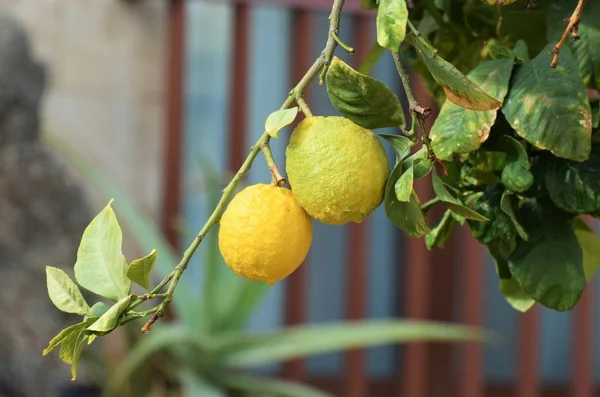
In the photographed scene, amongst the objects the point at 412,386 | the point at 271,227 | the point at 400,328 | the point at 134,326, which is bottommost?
the point at 412,386

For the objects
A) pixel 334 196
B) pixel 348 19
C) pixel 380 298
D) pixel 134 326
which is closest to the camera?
pixel 334 196

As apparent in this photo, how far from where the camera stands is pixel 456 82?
10.3 inches

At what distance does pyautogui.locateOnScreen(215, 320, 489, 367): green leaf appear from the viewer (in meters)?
1.48

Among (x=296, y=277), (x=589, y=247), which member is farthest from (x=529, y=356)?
(x=589, y=247)

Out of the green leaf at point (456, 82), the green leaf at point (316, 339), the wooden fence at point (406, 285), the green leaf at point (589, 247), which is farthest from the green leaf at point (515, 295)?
the wooden fence at point (406, 285)

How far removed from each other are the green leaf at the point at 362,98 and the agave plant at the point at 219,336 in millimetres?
1188

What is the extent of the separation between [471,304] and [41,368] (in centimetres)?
84

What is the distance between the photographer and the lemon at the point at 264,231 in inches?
11.5

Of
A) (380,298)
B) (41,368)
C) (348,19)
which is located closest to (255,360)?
(41,368)

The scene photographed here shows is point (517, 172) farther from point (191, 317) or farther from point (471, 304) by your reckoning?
point (471, 304)

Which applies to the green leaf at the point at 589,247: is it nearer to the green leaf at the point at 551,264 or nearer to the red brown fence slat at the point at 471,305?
the green leaf at the point at 551,264

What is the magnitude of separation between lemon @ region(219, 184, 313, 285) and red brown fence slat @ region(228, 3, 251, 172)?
1393mm

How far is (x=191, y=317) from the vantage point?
1541 millimetres

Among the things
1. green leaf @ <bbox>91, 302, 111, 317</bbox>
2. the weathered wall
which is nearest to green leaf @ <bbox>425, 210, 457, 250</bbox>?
green leaf @ <bbox>91, 302, 111, 317</bbox>
